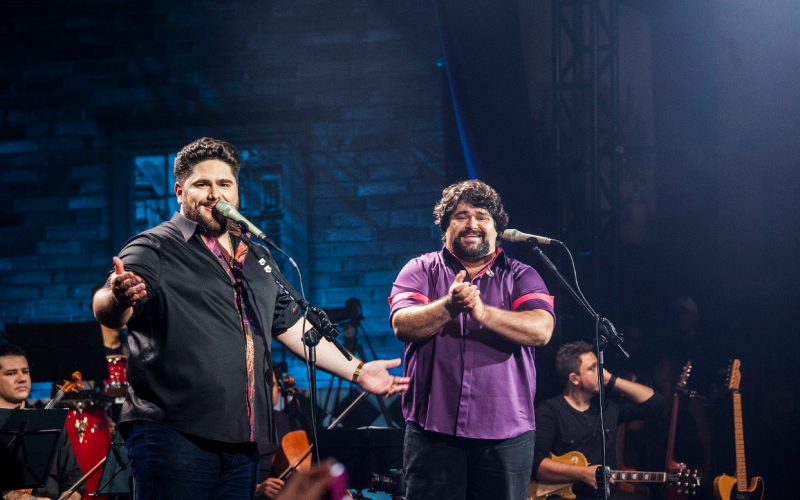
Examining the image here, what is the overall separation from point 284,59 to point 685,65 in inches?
170

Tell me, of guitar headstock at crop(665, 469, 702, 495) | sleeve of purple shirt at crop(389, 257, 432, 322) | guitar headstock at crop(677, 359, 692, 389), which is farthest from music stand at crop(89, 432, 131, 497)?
guitar headstock at crop(677, 359, 692, 389)

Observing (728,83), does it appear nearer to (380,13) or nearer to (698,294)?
(698,294)

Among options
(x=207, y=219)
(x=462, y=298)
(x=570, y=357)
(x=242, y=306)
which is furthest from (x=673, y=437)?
(x=207, y=219)

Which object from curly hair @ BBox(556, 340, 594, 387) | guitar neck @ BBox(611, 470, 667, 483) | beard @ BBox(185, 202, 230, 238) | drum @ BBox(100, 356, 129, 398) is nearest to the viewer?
beard @ BBox(185, 202, 230, 238)

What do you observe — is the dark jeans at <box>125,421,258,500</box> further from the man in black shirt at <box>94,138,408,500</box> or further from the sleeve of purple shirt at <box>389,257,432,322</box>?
the sleeve of purple shirt at <box>389,257,432,322</box>

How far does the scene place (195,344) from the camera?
2.38 meters

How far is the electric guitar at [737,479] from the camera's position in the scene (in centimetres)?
549

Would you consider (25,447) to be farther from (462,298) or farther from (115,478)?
(462,298)

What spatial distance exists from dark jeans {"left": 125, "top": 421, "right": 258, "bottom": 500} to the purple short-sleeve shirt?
100 centimetres

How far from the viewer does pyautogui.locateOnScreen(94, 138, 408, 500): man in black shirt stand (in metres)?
2.29

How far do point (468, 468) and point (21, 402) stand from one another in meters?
3.74

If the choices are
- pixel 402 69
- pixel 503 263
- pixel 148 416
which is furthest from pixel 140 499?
pixel 402 69

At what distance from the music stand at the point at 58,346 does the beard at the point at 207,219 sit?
3.66 metres

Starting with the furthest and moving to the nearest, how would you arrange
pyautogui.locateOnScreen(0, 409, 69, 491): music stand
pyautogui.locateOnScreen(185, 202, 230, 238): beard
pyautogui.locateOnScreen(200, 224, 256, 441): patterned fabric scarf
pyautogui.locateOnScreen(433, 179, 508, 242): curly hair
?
pyautogui.locateOnScreen(0, 409, 69, 491): music stand → pyautogui.locateOnScreen(433, 179, 508, 242): curly hair → pyautogui.locateOnScreen(185, 202, 230, 238): beard → pyautogui.locateOnScreen(200, 224, 256, 441): patterned fabric scarf
